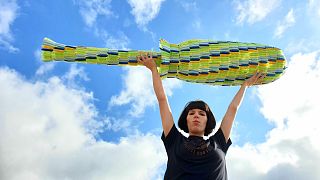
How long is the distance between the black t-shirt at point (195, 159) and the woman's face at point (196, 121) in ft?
0.22

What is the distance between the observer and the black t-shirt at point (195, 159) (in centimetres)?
359

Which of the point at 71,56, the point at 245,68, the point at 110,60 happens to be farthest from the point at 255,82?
the point at 71,56

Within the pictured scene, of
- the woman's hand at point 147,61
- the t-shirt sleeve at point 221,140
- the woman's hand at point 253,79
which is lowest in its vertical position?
the t-shirt sleeve at point 221,140

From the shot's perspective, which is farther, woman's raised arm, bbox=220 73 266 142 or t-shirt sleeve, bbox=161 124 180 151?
woman's raised arm, bbox=220 73 266 142

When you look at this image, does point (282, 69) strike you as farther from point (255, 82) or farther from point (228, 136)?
point (228, 136)

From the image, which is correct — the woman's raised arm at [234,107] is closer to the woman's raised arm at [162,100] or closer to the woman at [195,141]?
the woman at [195,141]

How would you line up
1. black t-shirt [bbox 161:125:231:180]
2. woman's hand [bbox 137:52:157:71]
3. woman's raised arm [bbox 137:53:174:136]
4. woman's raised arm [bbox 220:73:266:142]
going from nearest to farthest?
1. black t-shirt [bbox 161:125:231:180]
2. woman's raised arm [bbox 137:53:174:136]
3. woman's raised arm [bbox 220:73:266:142]
4. woman's hand [bbox 137:52:157:71]

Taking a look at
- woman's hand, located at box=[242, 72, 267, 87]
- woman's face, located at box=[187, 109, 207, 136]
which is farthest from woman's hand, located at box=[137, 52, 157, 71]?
woman's hand, located at box=[242, 72, 267, 87]

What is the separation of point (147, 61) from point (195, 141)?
1163mm

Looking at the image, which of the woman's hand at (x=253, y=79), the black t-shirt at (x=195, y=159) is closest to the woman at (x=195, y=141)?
the black t-shirt at (x=195, y=159)

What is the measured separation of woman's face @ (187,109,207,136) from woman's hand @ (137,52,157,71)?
0.76 metres

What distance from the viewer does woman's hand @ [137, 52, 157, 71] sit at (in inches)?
174

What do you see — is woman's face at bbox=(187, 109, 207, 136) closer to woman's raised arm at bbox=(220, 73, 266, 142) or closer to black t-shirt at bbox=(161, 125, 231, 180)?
black t-shirt at bbox=(161, 125, 231, 180)

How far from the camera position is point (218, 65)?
4578 mm
